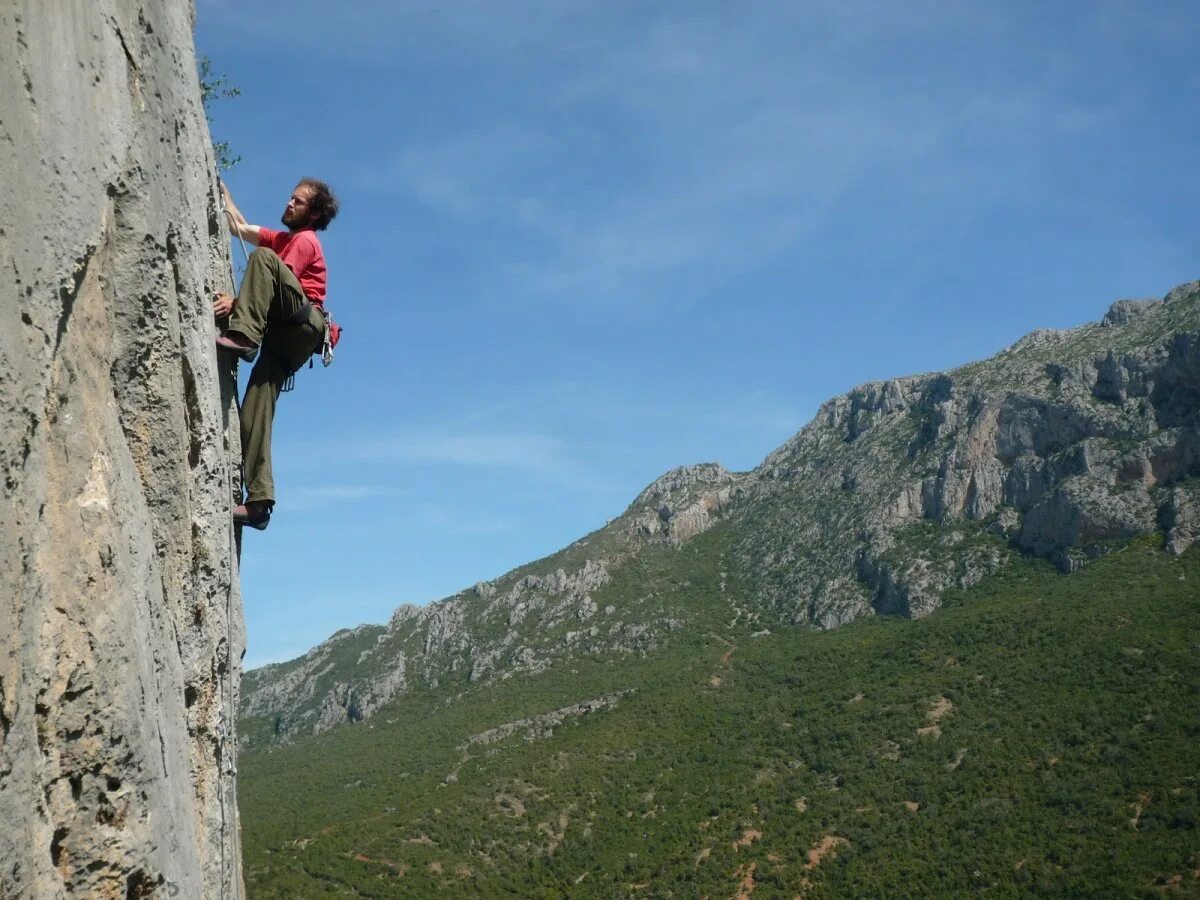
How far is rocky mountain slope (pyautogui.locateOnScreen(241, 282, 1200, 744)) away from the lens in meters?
77.1

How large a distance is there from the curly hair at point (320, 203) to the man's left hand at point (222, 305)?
1.07m

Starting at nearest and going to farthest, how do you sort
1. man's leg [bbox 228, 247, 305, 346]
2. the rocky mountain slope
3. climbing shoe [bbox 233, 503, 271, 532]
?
man's leg [bbox 228, 247, 305, 346]
climbing shoe [bbox 233, 503, 271, 532]
the rocky mountain slope

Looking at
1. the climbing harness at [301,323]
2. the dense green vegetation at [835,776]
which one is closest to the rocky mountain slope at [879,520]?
the dense green vegetation at [835,776]

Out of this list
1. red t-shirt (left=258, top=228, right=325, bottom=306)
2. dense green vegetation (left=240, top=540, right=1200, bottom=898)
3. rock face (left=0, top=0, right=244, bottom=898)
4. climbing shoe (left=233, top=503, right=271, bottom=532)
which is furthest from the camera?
dense green vegetation (left=240, top=540, right=1200, bottom=898)

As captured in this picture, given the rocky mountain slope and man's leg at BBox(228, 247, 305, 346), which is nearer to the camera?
man's leg at BBox(228, 247, 305, 346)

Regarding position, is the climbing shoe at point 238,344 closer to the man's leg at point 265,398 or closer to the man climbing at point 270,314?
the man climbing at point 270,314

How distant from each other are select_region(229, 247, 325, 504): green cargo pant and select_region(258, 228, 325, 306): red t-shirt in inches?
8.2

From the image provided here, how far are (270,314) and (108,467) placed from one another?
97.3 inches

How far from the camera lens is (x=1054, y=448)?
83.6 meters

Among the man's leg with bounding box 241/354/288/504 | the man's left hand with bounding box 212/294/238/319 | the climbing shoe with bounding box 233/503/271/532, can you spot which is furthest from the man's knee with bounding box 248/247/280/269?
the climbing shoe with bounding box 233/503/271/532

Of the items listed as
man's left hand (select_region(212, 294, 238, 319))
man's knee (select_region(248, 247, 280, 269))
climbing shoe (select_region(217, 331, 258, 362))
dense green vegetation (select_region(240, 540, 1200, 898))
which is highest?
man's knee (select_region(248, 247, 280, 269))

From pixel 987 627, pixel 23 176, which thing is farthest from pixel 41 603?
pixel 987 627

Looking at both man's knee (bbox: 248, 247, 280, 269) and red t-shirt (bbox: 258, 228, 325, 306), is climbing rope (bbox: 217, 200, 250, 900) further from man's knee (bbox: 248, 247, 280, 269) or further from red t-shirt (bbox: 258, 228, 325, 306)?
red t-shirt (bbox: 258, 228, 325, 306)

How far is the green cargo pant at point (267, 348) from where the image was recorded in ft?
19.2
